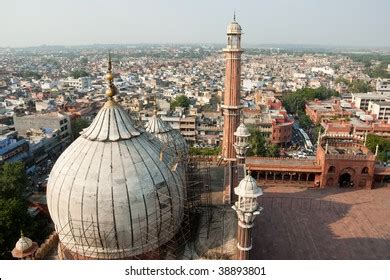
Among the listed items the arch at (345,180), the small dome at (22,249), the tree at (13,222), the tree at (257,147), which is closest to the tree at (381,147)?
the tree at (257,147)

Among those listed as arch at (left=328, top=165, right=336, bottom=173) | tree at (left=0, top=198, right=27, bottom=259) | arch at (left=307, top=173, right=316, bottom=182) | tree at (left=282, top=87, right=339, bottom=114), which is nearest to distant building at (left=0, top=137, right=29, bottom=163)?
tree at (left=0, top=198, right=27, bottom=259)

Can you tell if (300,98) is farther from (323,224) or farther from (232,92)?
(232,92)

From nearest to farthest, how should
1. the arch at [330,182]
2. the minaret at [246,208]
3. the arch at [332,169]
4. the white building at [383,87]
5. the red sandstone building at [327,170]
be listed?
1. the minaret at [246,208]
2. the red sandstone building at [327,170]
3. the arch at [332,169]
4. the arch at [330,182]
5. the white building at [383,87]

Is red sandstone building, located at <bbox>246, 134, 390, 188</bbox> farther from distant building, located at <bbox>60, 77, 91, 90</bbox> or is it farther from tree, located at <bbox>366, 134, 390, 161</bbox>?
distant building, located at <bbox>60, 77, 91, 90</bbox>

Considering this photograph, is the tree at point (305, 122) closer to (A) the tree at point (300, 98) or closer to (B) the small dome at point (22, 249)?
(A) the tree at point (300, 98)

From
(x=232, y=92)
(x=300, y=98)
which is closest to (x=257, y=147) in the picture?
(x=232, y=92)

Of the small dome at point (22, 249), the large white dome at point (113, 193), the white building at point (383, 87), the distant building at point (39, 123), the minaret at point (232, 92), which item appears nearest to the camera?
the large white dome at point (113, 193)
